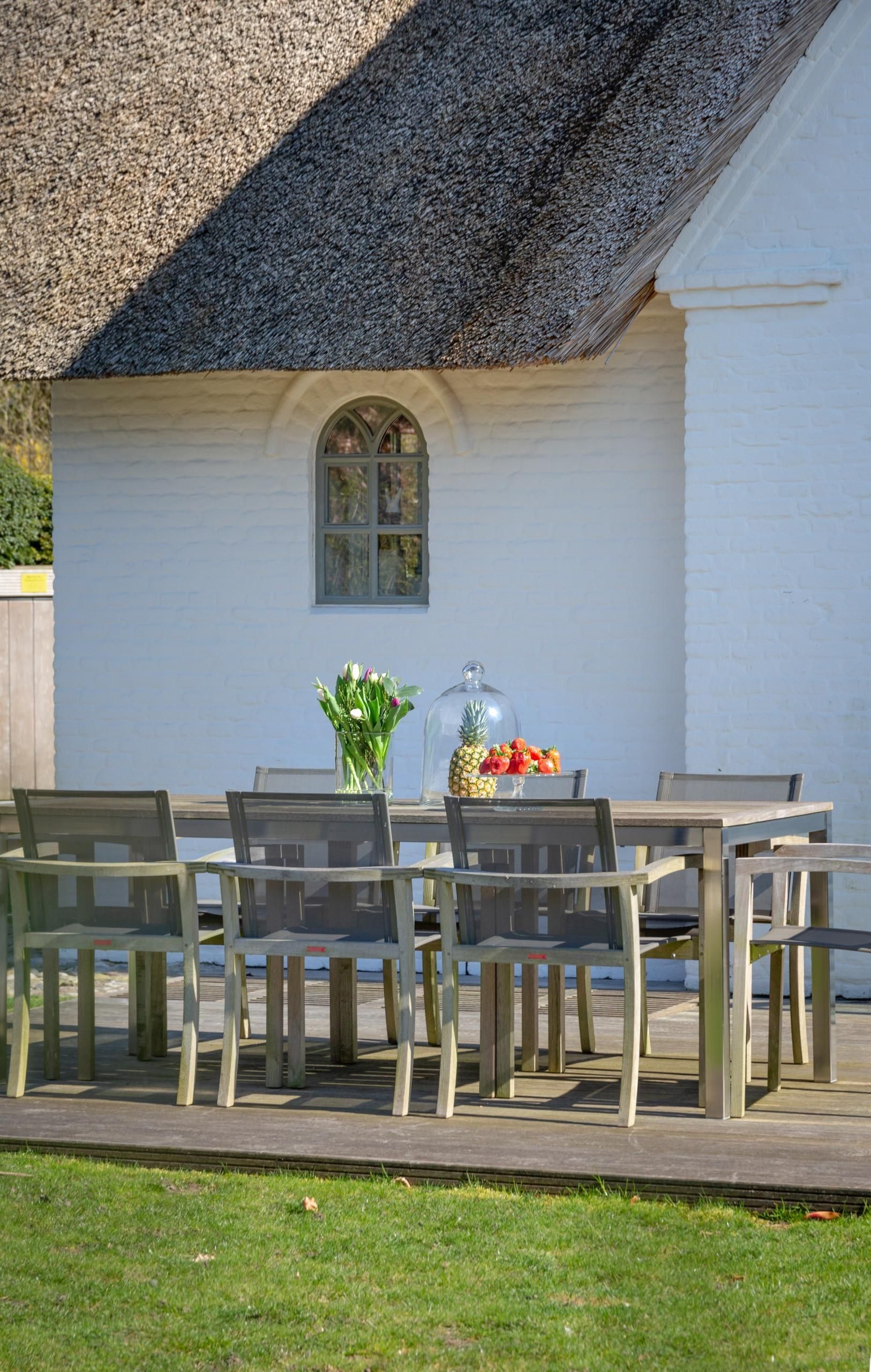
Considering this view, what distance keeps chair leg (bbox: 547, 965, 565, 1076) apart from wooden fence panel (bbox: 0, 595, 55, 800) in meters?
7.17

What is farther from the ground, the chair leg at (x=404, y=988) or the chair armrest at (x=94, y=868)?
the chair armrest at (x=94, y=868)

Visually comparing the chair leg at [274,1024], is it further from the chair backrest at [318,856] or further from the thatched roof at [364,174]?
the thatched roof at [364,174]

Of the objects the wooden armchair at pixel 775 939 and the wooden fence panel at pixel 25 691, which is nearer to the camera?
the wooden armchair at pixel 775 939

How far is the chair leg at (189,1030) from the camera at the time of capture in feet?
17.8

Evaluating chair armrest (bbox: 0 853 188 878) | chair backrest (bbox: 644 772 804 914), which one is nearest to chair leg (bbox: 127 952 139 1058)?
chair armrest (bbox: 0 853 188 878)

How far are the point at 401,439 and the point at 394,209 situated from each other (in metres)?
1.09

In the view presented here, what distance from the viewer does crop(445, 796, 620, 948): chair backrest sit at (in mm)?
5117

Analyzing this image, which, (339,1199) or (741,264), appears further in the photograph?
(741,264)

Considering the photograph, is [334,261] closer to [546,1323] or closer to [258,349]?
[258,349]

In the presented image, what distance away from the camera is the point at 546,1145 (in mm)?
4875

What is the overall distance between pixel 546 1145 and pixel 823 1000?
131cm

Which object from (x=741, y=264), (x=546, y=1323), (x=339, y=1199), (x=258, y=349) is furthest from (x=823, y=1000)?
(x=258, y=349)

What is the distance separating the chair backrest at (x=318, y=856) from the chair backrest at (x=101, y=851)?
236 mm

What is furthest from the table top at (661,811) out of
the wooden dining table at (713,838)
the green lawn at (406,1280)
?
the green lawn at (406,1280)
